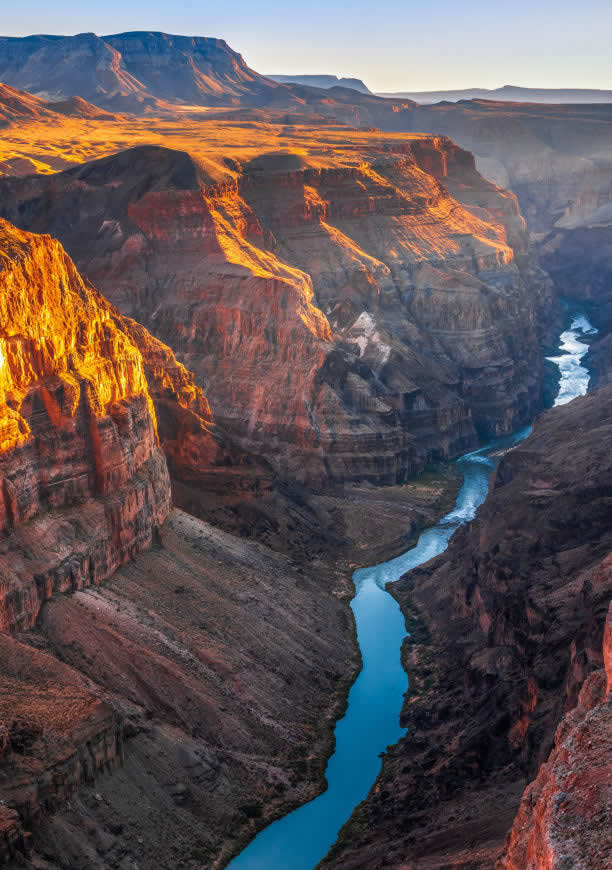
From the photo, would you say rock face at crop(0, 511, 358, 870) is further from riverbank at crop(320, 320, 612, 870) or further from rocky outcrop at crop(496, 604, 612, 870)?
rocky outcrop at crop(496, 604, 612, 870)

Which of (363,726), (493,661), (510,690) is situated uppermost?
(510,690)

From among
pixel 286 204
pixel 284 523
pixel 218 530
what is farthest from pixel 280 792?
pixel 286 204

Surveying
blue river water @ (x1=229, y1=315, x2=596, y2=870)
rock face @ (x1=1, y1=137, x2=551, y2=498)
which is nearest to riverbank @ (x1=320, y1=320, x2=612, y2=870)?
blue river water @ (x1=229, y1=315, x2=596, y2=870)

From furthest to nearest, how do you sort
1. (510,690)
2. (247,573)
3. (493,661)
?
(247,573) → (493,661) → (510,690)

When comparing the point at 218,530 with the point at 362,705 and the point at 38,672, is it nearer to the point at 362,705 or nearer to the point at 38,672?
the point at 362,705

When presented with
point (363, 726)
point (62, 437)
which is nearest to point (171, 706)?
point (363, 726)

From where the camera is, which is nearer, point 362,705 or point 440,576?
point 362,705

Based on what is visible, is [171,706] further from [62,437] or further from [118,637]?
[62,437]

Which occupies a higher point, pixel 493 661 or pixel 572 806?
pixel 572 806
